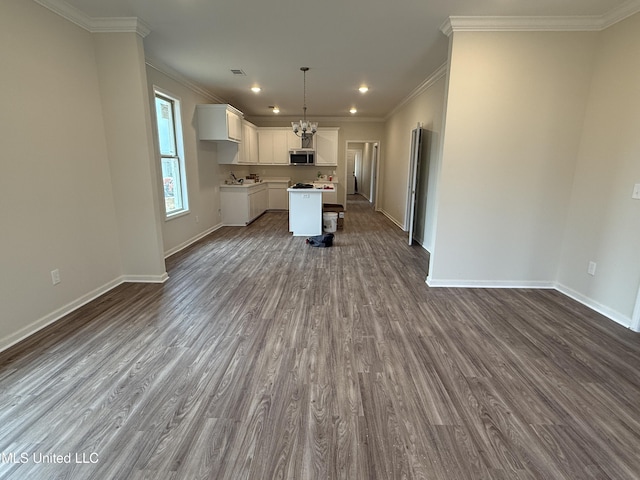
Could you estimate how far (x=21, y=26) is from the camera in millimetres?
2385

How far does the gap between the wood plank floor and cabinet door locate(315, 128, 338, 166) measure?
5.99m

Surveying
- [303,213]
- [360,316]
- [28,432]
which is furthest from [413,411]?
[303,213]

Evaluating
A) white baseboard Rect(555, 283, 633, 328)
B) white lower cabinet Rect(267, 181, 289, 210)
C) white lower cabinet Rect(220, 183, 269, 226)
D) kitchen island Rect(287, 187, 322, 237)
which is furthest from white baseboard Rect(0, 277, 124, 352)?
white lower cabinet Rect(267, 181, 289, 210)

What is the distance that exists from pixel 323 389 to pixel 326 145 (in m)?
7.58

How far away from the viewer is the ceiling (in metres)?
2.80

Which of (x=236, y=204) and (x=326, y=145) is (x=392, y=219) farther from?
(x=236, y=204)

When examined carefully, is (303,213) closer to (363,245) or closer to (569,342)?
(363,245)

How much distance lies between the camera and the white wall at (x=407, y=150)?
475 cm

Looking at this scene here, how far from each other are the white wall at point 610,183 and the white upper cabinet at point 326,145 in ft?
19.9

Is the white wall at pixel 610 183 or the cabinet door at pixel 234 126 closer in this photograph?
the white wall at pixel 610 183

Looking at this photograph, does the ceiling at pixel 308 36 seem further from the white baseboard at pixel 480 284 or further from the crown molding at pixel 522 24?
the white baseboard at pixel 480 284

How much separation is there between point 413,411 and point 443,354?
27.1 inches

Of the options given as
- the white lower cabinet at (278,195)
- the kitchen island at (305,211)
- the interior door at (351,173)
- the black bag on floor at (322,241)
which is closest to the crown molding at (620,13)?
the black bag on floor at (322,241)

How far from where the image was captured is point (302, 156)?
855 centimetres
